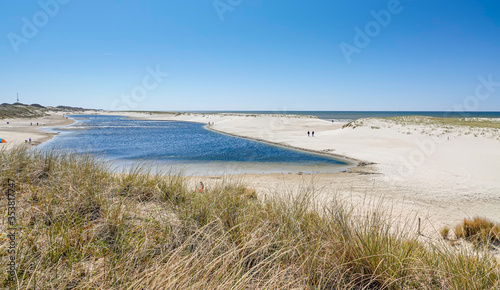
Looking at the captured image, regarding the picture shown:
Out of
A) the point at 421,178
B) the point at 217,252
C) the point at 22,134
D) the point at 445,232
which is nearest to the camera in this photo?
the point at 217,252

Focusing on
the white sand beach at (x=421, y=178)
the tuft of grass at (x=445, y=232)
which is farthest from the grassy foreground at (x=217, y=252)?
the tuft of grass at (x=445, y=232)

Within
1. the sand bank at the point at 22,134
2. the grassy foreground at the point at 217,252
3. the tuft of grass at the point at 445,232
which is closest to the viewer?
the grassy foreground at the point at 217,252

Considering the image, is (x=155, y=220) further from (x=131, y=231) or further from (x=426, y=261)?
(x=426, y=261)

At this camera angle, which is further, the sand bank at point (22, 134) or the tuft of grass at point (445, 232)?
the sand bank at point (22, 134)

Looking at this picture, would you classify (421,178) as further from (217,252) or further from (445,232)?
(217,252)

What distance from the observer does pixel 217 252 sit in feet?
9.28

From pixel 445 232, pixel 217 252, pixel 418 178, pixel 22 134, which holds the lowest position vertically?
pixel 418 178

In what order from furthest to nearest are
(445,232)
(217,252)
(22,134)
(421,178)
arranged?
1. (22,134)
2. (421,178)
3. (445,232)
4. (217,252)

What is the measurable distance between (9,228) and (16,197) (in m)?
1.54

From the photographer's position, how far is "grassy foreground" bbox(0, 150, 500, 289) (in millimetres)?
2373

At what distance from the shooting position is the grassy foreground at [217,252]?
237 centimetres

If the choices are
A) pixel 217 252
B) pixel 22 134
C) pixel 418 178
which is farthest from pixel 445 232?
pixel 22 134

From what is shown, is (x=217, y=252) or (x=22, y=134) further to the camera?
(x=22, y=134)

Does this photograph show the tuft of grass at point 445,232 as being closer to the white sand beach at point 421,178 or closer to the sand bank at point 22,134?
the white sand beach at point 421,178
